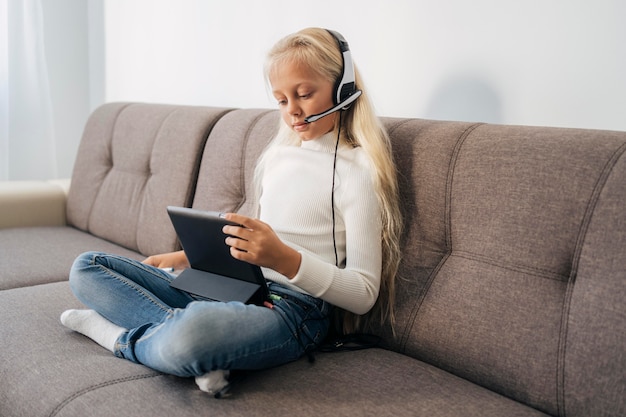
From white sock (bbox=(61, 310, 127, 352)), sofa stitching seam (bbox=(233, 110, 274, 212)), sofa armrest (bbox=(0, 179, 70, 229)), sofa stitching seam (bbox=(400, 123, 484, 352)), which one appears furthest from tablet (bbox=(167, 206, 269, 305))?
sofa armrest (bbox=(0, 179, 70, 229))

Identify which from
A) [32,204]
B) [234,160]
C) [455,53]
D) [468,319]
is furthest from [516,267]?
[32,204]

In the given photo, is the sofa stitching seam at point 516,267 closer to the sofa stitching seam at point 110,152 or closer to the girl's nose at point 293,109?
the girl's nose at point 293,109

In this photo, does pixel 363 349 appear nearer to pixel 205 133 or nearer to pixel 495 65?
pixel 495 65

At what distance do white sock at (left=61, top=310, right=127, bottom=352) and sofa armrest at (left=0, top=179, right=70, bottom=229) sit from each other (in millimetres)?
1096

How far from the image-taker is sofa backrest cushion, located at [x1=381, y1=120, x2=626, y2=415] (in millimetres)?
1019

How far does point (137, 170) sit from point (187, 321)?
3.87 ft

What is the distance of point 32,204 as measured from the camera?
7.64 ft

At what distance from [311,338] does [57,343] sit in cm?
48

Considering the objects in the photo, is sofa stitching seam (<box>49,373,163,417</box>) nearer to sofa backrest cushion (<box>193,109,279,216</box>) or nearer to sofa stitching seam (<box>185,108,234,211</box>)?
sofa backrest cushion (<box>193,109,279,216</box>)

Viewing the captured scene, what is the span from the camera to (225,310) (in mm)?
1096

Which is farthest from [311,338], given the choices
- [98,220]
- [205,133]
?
[98,220]

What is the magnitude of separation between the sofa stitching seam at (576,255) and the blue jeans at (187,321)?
1.43 feet

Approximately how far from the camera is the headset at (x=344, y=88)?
1340 millimetres

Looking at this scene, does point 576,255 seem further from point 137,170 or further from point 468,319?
point 137,170
